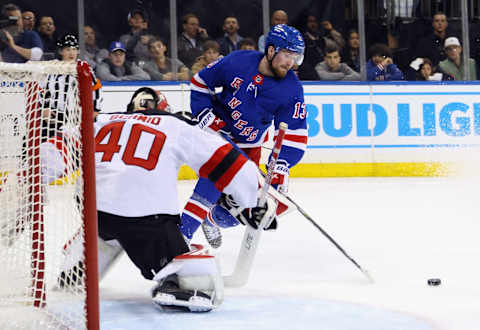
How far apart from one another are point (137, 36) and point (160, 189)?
419cm

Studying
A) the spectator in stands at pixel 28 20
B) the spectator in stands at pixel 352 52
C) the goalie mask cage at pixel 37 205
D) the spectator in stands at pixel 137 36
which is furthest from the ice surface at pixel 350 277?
the spectator in stands at pixel 28 20

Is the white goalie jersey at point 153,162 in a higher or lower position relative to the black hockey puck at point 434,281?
higher

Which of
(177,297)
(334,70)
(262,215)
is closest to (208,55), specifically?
(334,70)

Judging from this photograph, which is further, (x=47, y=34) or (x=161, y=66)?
(x=161, y=66)

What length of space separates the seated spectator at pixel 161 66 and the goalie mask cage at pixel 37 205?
13.4 ft

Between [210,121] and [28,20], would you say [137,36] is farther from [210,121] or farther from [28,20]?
[210,121]

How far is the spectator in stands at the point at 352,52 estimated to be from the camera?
6586 millimetres

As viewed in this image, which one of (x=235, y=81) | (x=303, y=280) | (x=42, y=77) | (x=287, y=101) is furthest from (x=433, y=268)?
(x=42, y=77)

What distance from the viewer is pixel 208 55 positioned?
6.49 metres

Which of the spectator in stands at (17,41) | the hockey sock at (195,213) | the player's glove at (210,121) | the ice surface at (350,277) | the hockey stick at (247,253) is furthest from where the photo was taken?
the spectator in stands at (17,41)

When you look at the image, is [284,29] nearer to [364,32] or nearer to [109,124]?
[109,124]

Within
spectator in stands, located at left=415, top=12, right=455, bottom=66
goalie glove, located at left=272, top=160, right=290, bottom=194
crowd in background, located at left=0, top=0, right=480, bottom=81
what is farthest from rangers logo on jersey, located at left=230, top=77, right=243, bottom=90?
spectator in stands, located at left=415, top=12, right=455, bottom=66

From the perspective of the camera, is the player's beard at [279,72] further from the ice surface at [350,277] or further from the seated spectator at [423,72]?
the seated spectator at [423,72]

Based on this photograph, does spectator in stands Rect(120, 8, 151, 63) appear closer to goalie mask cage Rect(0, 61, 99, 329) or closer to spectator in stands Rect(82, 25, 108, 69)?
spectator in stands Rect(82, 25, 108, 69)
